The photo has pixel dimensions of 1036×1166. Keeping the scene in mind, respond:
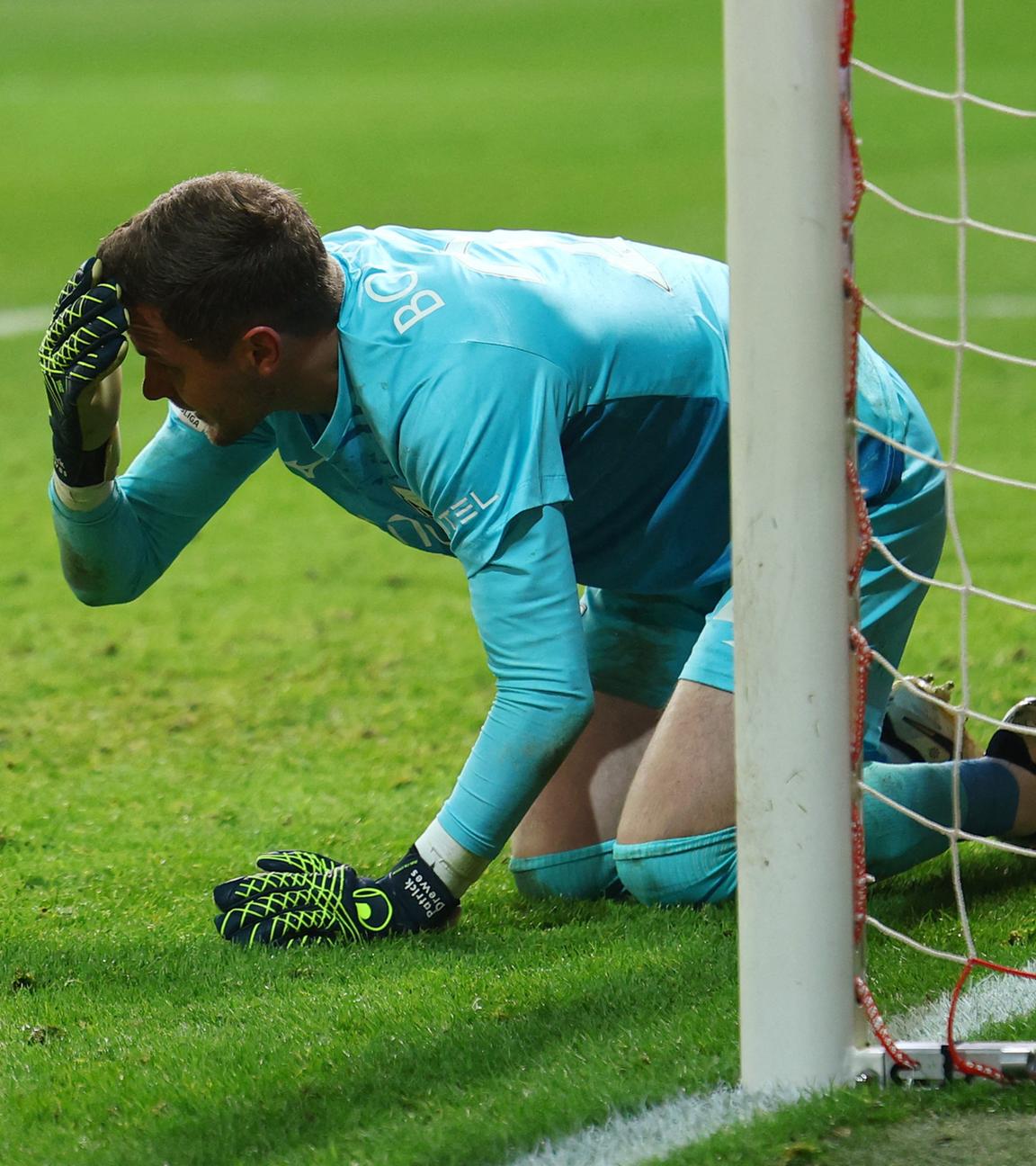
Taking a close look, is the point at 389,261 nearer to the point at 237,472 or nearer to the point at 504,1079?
the point at 237,472

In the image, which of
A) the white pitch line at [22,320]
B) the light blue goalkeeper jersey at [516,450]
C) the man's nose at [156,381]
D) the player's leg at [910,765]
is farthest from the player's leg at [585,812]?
the white pitch line at [22,320]

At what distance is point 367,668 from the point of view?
17.6 ft

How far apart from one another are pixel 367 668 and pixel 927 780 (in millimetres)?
2452

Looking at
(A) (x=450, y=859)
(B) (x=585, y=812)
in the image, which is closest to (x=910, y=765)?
(B) (x=585, y=812)

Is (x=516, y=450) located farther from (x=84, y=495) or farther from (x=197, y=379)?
(x=84, y=495)

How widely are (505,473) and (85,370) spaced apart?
0.74 m

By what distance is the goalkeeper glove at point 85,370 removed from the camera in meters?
2.82

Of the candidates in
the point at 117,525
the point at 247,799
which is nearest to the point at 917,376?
the point at 247,799

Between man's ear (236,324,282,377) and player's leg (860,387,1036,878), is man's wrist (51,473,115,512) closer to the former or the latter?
man's ear (236,324,282,377)

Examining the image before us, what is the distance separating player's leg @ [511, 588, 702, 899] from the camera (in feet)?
11.3

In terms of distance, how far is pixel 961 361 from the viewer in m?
2.24

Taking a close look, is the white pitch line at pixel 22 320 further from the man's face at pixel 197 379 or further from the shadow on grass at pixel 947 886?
the shadow on grass at pixel 947 886

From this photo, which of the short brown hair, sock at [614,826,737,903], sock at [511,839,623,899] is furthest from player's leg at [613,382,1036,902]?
the short brown hair

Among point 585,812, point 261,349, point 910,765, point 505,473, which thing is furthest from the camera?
point 585,812
